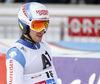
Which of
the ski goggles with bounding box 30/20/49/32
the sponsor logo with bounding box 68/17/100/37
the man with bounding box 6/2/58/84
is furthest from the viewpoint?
the sponsor logo with bounding box 68/17/100/37

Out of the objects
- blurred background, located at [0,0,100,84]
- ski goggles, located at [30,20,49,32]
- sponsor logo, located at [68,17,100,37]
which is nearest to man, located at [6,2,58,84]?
ski goggles, located at [30,20,49,32]

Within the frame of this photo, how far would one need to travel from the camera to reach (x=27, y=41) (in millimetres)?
4145

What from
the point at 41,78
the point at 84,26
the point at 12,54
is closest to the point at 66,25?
the point at 84,26

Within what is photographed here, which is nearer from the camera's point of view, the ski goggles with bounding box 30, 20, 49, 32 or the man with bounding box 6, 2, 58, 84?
the man with bounding box 6, 2, 58, 84

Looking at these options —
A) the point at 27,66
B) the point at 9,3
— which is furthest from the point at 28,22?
the point at 9,3

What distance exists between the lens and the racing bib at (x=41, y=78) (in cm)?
402

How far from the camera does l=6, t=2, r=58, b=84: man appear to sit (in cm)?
384

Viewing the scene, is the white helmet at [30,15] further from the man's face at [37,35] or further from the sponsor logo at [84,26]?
the sponsor logo at [84,26]

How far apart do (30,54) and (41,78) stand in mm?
326

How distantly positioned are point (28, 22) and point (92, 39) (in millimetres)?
5671

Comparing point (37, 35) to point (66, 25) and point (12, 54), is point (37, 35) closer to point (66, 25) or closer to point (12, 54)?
point (12, 54)

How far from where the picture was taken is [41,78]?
13.6 ft

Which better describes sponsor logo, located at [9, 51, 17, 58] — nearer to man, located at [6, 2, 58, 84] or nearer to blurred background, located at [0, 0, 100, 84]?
man, located at [6, 2, 58, 84]

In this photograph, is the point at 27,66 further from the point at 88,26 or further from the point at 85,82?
the point at 88,26
